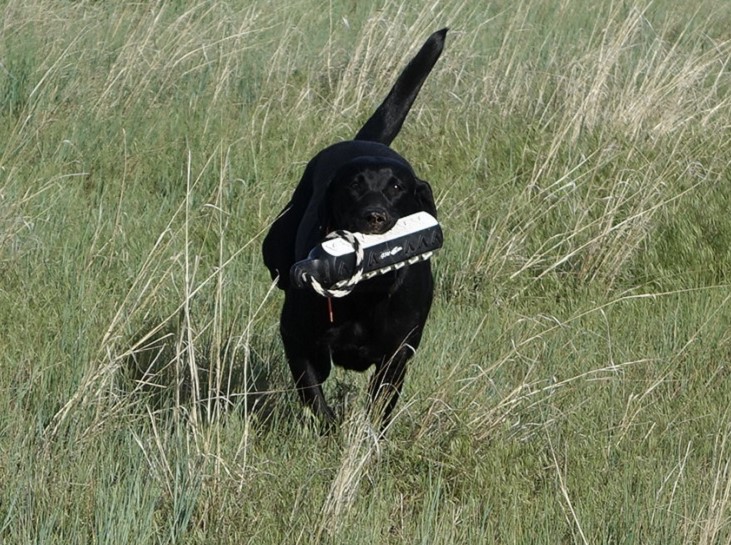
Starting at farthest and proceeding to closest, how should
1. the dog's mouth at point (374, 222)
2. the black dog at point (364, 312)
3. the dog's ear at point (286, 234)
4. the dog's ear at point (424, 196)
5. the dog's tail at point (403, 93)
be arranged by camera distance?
the dog's tail at point (403, 93) < the dog's ear at point (286, 234) < the dog's ear at point (424, 196) < the black dog at point (364, 312) < the dog's mouth at point (374, 222)

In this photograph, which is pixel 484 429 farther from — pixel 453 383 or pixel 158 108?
pixel 158 108

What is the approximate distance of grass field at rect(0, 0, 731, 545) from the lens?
3047mm

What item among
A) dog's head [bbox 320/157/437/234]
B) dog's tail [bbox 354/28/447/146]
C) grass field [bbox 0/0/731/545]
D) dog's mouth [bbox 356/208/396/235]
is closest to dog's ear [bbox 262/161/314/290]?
grass field [bbox 0/0/731/545]

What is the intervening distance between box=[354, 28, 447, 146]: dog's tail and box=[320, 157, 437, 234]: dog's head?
944 mm

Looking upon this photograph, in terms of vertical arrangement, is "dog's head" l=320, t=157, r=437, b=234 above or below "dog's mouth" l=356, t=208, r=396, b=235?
below

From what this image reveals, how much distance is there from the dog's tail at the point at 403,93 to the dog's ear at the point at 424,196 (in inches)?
38.1

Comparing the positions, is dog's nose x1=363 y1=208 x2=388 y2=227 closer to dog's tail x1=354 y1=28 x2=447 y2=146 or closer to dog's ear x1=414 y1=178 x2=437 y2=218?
dog's ear x1=414 y1=178 x2=437 y2=218

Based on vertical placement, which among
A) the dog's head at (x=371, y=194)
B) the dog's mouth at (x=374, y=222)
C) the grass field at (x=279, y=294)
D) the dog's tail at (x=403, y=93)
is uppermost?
the dog's mouth at (x=374, y=222)

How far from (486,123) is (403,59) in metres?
0.70

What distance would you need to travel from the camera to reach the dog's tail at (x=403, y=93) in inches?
188

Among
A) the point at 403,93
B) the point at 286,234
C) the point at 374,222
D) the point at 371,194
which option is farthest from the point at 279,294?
the point at 374,222

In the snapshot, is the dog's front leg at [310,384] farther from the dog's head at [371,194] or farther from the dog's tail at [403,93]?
the dog's tail at [403,93]

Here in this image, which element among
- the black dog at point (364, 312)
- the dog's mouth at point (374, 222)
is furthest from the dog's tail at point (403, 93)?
the dog's mouth at point (374, 222)

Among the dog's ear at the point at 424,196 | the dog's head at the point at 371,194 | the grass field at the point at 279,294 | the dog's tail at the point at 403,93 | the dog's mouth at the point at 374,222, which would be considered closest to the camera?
the grass field at the point at 279,294
